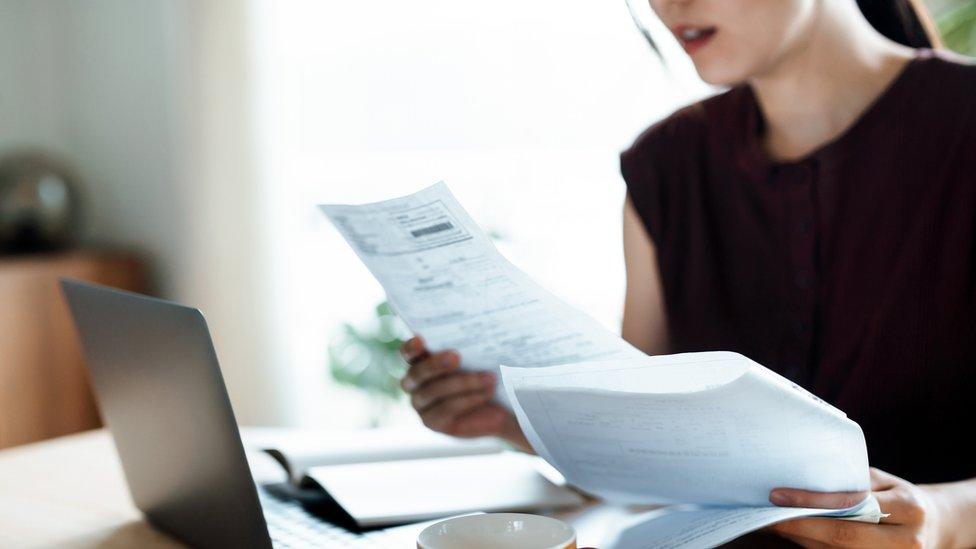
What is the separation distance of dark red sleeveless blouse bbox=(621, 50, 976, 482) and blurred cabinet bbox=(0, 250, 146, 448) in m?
2.06

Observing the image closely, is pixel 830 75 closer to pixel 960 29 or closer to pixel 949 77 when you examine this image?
pixel 949 77

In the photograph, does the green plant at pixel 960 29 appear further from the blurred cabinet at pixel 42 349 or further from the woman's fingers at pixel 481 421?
the blurred cabinet at pixel 42 349

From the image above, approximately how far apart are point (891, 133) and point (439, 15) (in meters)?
1.71

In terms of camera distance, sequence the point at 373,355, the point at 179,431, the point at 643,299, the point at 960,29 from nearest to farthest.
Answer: the point at 179,431 < the point at 643,299 < the point at 960,29 < the point at 373,355

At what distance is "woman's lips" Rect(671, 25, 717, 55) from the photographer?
102 centimetres

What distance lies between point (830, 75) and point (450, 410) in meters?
0.55

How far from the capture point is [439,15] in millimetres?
2633

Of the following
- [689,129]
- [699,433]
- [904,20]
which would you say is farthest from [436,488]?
[904,20]

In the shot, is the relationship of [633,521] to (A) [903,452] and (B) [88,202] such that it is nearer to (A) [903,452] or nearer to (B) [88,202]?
(A) [903,452]

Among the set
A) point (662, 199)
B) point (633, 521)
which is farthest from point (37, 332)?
point (633, 521)

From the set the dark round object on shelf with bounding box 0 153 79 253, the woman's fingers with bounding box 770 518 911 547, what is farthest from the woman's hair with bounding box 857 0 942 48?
the dark round object on shelf with bounding box 0 153 79 253

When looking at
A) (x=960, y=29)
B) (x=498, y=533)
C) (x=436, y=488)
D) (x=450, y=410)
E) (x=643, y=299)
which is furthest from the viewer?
(x=960, y=29)

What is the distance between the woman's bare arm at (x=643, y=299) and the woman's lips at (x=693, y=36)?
0.32m

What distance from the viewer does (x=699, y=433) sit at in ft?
2.27
